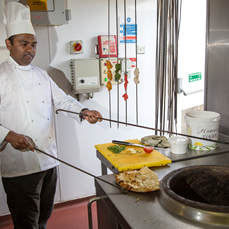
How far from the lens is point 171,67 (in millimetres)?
2066

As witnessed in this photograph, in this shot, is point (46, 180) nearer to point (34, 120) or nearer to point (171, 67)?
point (34, 120)

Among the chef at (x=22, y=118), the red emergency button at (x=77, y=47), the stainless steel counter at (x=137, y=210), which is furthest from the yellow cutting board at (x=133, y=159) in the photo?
the red emergency button at (x=77, y=47)

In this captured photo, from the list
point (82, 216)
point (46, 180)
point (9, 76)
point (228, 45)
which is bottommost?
point (82, 216)

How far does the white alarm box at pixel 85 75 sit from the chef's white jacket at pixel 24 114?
45 centimetres

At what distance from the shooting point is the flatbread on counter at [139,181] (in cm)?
108

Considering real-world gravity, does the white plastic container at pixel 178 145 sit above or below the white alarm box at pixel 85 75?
below

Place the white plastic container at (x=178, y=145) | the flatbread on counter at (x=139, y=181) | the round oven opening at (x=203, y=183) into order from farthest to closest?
the white plastic container at (x=178, y=145)
the round oven opening at (x=203, y=183)
the flatbread on counter at (x=139, y=181)

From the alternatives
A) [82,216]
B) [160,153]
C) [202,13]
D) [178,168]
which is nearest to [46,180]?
[82,216]

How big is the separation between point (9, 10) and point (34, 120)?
2.71 feet

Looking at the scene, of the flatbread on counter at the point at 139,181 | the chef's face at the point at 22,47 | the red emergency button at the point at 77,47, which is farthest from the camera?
the red emergency button at the point at 77,47

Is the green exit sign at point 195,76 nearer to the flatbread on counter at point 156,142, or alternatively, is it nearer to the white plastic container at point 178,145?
the flatbread on counter at point 156,142

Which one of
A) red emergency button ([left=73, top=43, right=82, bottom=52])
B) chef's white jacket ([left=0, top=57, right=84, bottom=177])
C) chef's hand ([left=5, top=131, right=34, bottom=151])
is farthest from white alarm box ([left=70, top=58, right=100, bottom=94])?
chef's hand ([left=5, top=131, right=34, bottom=151])

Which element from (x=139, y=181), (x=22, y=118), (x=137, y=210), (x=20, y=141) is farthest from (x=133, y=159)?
(x=22, y=118)

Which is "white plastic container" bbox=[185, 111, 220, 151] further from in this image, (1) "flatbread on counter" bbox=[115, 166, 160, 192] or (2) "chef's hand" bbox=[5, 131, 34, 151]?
(2) "chef's hand" bbox=[5, 131, 34, 151]
